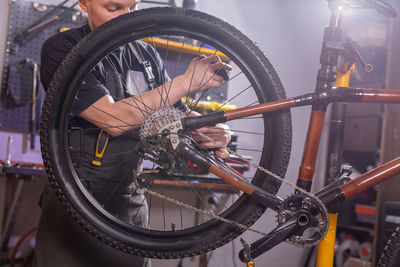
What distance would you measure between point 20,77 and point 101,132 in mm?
1283

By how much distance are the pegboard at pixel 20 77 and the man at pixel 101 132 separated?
1.05 metres

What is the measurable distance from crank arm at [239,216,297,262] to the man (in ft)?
0.85

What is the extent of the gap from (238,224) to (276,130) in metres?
0.25

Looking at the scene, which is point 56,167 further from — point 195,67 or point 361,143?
point 361,143

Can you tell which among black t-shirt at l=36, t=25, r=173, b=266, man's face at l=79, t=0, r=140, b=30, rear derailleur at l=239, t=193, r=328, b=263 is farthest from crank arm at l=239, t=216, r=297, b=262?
man's face at l=79, t=0, r=140, b=30

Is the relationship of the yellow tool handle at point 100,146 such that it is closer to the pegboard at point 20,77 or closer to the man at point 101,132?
the man at point 101,132

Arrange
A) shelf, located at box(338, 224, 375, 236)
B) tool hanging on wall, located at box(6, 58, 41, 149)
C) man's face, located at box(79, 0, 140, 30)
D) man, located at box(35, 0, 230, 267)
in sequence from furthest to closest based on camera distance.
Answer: shelf, located at box(338, 224, 375, 236), tool hanging on wall, located at box(6, 58, 41, 149), man's face, located at box(79, 0, 140, 30), man, located at box(35, 0, 230, 267)

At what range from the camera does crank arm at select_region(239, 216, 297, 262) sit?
0.84 meters

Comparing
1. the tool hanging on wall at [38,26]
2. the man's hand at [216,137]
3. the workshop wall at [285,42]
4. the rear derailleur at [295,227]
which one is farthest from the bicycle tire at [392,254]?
the tool hanging on wall at [38,26]

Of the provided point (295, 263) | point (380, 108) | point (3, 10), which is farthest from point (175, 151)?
point (380, 108)

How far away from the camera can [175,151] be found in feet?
Answer: 2.86

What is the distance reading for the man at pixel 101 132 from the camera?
0.95 m

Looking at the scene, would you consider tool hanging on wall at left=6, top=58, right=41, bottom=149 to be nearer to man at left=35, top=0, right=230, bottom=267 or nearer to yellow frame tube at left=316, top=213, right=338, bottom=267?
man at left=35, top=0, right=230, bottom=267

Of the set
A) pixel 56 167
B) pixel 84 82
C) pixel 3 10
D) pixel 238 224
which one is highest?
pixel 3 10
